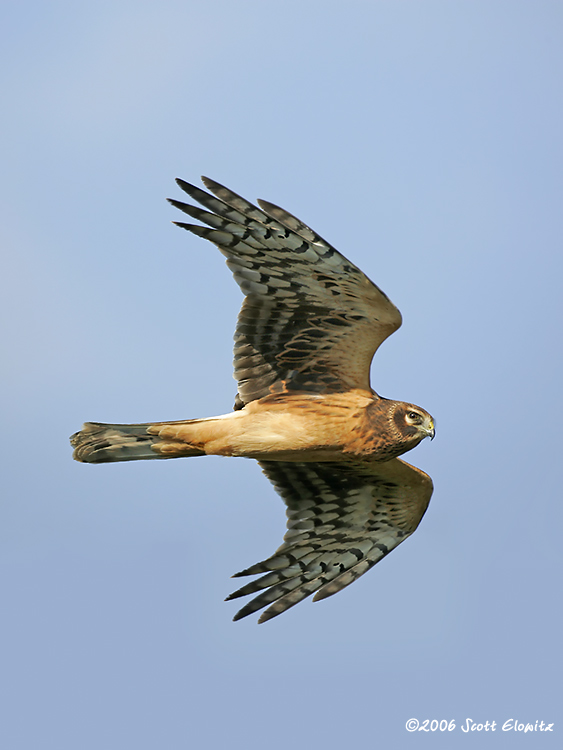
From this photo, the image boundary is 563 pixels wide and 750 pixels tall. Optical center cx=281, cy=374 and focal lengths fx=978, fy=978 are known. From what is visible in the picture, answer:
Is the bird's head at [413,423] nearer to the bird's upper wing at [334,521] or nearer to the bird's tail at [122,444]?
the bird's upper wing at [334,521]

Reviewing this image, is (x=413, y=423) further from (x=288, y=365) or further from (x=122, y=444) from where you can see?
(x=122, y=444)

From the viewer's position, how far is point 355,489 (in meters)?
11.1

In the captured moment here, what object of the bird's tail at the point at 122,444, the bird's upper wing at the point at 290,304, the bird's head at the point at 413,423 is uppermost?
the bird's upper wing at the point at 290,304

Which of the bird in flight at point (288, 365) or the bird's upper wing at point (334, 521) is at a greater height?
the bird in flight at point (288, 365)

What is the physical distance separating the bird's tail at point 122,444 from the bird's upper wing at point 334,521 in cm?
174

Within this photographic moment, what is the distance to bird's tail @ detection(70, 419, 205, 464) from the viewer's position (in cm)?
973

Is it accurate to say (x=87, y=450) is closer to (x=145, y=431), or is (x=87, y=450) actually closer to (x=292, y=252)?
(x=145, y=431)

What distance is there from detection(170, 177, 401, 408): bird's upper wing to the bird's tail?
87cm

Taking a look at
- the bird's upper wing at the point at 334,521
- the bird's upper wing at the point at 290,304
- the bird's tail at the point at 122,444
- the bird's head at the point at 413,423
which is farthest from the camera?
the bird's upper wing at the point at 334,521

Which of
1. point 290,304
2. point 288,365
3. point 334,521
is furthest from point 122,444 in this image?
point 334,521

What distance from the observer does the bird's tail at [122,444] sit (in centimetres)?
973

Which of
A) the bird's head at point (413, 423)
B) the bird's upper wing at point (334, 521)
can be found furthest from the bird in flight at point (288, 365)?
the bird's upper wing at point (334, 521)

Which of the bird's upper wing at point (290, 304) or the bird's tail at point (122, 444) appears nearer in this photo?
the bird's upper wing at point (290, 304)

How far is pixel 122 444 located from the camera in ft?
32.2
